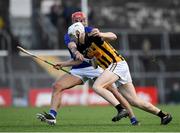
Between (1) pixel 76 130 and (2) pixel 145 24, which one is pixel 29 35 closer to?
(2) pixel 145 24

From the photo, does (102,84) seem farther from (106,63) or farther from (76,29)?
(76,29)

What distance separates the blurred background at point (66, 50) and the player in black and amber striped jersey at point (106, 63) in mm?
14377

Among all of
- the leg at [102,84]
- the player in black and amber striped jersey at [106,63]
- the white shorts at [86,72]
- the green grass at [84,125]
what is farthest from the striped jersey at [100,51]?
the green grass at [84,125]

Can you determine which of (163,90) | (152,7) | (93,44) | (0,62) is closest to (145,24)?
(152,7)

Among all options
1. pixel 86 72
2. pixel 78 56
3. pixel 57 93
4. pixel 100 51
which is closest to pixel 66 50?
pixel 86 72

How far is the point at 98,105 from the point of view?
31906mm

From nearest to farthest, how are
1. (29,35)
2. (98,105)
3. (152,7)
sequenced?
1. (98,105)
2. (29,35)
3. (152,7)

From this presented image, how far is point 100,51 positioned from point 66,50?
1621 cm

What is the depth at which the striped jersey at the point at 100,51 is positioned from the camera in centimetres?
1741

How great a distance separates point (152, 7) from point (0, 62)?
723 centimetres

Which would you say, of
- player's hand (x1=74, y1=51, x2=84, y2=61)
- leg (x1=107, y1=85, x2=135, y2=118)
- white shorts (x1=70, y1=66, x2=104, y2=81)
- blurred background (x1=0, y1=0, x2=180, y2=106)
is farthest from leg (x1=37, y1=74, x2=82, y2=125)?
blurred background (x1=0, y1=0, x2=180, y2=106)

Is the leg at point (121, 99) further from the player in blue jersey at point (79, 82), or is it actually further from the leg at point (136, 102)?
the leg at point (136, 102)

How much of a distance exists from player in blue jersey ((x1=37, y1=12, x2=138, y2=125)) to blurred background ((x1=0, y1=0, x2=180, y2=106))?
13175 mm

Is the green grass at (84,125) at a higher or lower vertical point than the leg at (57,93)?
lower
